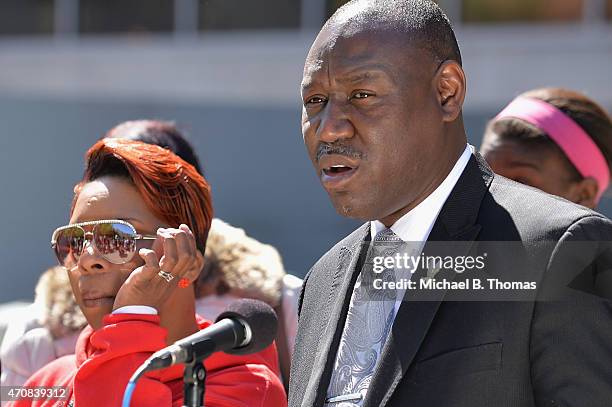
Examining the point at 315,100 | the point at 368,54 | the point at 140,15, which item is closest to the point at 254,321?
the point at 315,100

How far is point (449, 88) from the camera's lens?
232cm

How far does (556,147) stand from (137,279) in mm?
A: 1711

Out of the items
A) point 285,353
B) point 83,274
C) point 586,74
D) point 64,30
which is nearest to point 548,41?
point 586,74

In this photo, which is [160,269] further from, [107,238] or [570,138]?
[570,138]

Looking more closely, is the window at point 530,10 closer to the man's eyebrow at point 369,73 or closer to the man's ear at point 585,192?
the man's ear at point 585,192

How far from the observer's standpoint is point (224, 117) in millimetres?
11758

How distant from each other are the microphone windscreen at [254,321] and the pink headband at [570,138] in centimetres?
182

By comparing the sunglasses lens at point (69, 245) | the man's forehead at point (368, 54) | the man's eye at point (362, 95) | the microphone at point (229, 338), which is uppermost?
the man's forehead at point (368, 54)

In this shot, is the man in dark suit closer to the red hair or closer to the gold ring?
the gold ring

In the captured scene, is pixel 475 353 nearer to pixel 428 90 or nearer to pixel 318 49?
pixel 428 90

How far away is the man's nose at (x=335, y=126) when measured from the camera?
225 centimetres

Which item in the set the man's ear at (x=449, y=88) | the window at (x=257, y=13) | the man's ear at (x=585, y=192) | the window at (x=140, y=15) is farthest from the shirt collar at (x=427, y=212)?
the window at (x=140, y=15)

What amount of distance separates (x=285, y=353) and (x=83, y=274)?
3.70 feet

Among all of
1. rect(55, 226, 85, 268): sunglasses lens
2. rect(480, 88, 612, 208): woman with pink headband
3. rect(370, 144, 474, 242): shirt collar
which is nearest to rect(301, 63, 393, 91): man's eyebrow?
rect(370, 144, 474, 242): shirt collar
